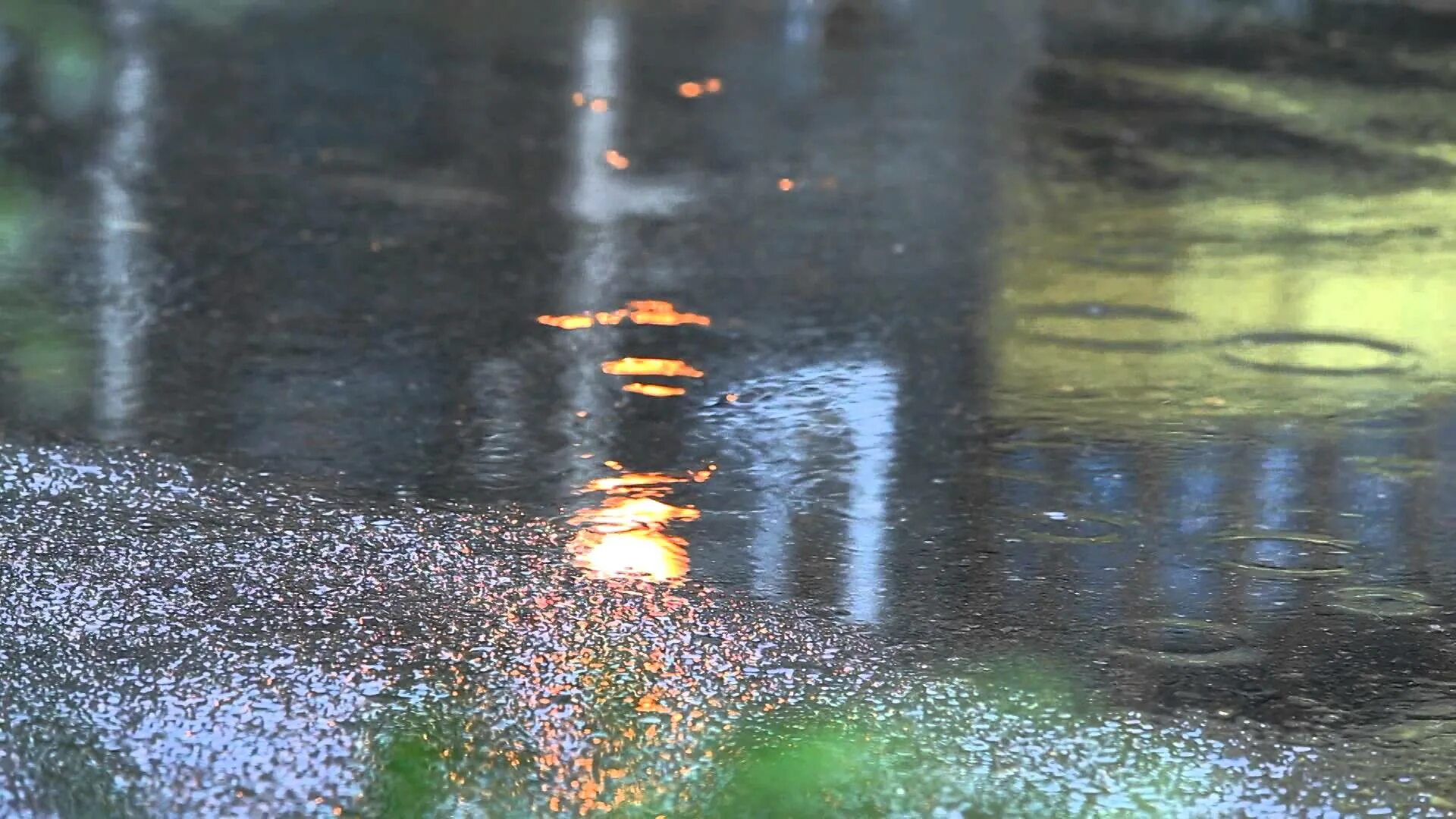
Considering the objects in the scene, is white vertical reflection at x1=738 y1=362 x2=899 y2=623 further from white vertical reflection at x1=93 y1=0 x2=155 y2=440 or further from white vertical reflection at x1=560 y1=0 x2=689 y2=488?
white vertical reflection at x1=93 y1=0 x2=155 y2=440

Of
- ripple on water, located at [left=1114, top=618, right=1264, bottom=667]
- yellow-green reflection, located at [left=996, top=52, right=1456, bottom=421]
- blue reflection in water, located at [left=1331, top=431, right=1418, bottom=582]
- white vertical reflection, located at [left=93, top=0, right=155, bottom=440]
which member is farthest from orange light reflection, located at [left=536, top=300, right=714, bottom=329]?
ripple on water, located at [left=1114, top=618, right=1264, bottom=667]

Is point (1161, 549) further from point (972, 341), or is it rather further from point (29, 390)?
point (29, 390)

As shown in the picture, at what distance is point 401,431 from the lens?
17.8 ft

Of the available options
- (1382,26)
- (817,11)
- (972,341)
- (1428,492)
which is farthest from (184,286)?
(1382,26)

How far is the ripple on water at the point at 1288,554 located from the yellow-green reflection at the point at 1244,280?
991mm

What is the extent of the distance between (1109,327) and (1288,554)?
2115 mm

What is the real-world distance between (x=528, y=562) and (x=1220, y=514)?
182cm

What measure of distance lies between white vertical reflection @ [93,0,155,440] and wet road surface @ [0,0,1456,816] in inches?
1.3

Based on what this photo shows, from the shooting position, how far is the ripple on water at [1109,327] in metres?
6.50

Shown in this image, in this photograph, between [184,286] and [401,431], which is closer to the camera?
[401,431]

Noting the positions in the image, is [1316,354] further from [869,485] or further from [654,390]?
[654,390]

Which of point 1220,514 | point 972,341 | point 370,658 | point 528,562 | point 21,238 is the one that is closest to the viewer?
point 370,658

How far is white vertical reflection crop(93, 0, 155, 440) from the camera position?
566cm

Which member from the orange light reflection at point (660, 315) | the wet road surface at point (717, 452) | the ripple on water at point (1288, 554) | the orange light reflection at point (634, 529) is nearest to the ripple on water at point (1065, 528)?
the wet road surface at point (717, 452)
